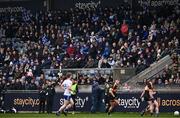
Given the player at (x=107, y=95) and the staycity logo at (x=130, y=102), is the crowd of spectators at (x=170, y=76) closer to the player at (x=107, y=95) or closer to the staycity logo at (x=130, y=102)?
the staycity logo at (x=130, y=102)

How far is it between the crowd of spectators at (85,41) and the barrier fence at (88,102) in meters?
0.70

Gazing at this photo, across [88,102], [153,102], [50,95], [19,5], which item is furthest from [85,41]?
[153,102]

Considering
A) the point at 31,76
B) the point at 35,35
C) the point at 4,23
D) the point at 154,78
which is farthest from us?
the point at 4,23

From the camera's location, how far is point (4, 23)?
156ft

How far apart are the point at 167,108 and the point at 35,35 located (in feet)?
49.9

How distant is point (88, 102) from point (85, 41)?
25.2ft

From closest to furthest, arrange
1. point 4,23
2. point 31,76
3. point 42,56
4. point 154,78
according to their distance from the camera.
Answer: point 154,78 → point 31,76 → point 42,56 → point 4,23

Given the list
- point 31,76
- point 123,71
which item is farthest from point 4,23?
point 123,71

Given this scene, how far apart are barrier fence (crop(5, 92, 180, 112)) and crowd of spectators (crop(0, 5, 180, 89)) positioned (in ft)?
2.30

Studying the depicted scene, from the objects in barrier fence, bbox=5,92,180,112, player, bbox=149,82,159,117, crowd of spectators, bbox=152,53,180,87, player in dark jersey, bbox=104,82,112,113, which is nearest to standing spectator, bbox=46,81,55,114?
barrier fence, bbox=5,92,180,112

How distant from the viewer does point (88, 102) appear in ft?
113

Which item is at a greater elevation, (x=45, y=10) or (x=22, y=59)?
(x=45, y=10)

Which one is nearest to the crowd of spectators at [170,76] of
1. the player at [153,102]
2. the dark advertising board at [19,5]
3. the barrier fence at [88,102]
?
the barrier fence at [88,102]

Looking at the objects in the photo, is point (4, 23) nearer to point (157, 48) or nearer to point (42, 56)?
point (42, 56)
